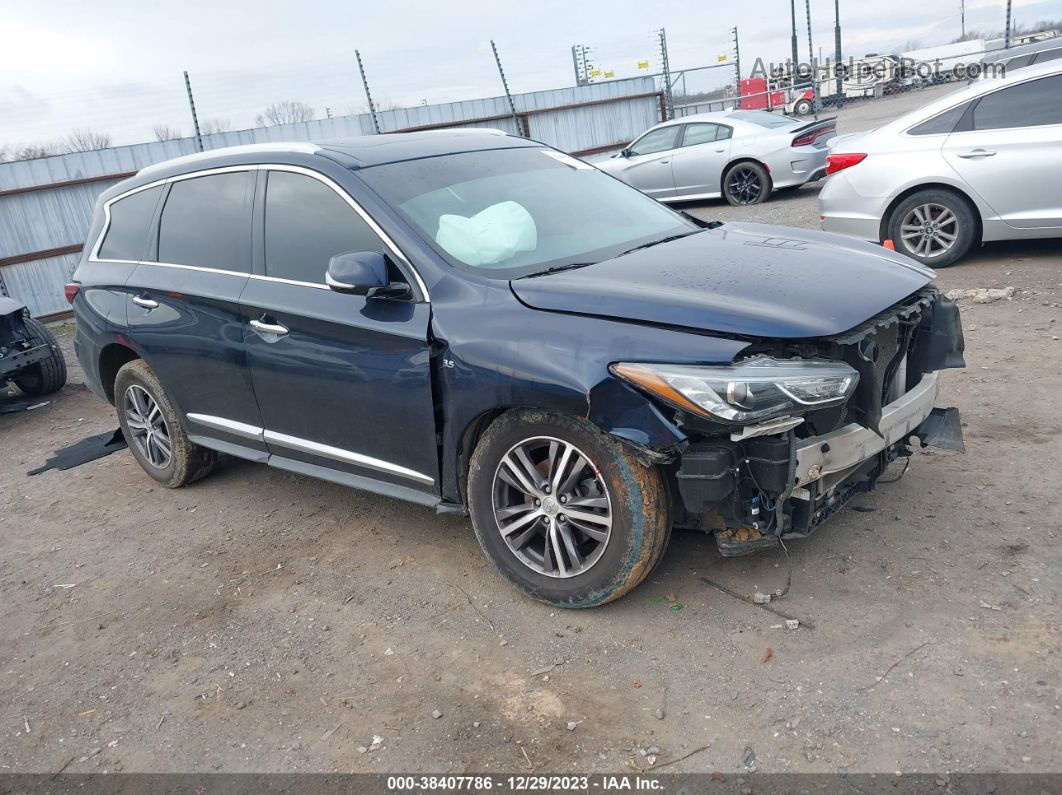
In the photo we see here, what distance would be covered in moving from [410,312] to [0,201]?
11.7m

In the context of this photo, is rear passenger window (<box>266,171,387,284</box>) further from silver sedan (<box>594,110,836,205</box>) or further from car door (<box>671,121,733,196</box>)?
car door (<box>671,121,733,196</box>)

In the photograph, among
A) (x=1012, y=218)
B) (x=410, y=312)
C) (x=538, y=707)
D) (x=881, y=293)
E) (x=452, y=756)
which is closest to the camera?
(x=452, y=756)

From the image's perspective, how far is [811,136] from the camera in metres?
13.1

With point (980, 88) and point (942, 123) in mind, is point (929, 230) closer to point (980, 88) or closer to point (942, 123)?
point (942, 123)

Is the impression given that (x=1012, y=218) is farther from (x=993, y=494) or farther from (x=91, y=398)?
(x=91, y=398)

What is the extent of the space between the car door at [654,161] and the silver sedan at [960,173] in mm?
5740

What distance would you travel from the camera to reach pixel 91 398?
814 centimetres

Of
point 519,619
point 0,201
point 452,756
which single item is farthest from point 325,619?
point 0,201

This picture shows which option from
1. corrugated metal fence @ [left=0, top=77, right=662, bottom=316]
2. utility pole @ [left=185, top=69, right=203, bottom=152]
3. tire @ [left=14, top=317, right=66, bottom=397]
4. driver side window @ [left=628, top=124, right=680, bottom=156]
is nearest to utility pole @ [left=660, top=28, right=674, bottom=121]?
corrugated metal fence @ [left=0, top=77, right=662, bottom=316]

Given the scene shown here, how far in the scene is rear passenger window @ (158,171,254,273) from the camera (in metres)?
4.45

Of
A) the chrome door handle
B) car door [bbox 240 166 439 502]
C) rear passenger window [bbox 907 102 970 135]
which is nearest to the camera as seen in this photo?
car door [bbox 240 166 439 502]

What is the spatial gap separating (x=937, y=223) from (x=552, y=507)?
6016 millimetres

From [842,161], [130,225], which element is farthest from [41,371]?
[842,161]

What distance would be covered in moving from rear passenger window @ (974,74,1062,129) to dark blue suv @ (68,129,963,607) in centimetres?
450
